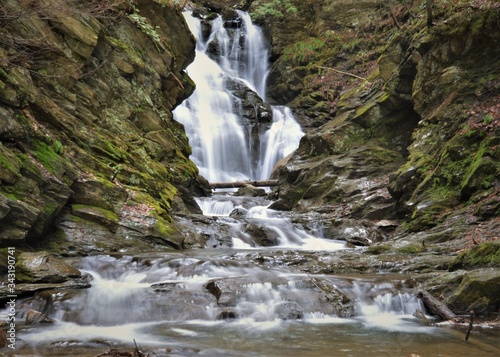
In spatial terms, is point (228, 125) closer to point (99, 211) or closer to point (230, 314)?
point (99, 211)

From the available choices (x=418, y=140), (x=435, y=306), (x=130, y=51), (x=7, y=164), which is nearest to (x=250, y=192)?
(x=130, y=51)

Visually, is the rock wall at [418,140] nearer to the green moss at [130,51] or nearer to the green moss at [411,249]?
the green moss at [411,249]

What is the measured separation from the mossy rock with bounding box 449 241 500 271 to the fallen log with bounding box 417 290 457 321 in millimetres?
1024

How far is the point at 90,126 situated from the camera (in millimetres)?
11992

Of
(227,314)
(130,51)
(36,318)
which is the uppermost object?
(130,51)

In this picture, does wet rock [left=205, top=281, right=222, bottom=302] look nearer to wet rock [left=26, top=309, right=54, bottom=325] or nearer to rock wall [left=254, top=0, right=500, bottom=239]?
wet rock [left=26, top=309, right=54, bottom=325]

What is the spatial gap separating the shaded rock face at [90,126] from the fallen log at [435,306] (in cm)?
569

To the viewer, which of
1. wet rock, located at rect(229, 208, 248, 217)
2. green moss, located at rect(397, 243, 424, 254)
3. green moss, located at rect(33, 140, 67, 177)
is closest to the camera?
green moss, located at rect(33, 140, 67, 177)

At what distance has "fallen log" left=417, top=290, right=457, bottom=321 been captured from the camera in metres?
6.24

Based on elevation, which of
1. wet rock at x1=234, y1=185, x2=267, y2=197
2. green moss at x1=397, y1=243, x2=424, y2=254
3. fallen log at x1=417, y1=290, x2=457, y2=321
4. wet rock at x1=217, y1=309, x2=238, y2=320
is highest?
wet rock at x1=234, y1=185, x2=267, y2=197

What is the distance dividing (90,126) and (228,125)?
38.7 ft

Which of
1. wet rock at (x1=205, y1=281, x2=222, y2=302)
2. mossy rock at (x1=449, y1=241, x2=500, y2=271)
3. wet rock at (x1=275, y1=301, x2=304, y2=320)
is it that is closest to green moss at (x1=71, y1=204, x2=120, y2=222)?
wet rock at (x1=205, y1=281, x2=222, y2=302)

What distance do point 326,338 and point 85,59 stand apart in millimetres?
10788

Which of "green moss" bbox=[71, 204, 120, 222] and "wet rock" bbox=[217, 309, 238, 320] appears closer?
"wet rock" bbox=[217, 309, 238, 320]
